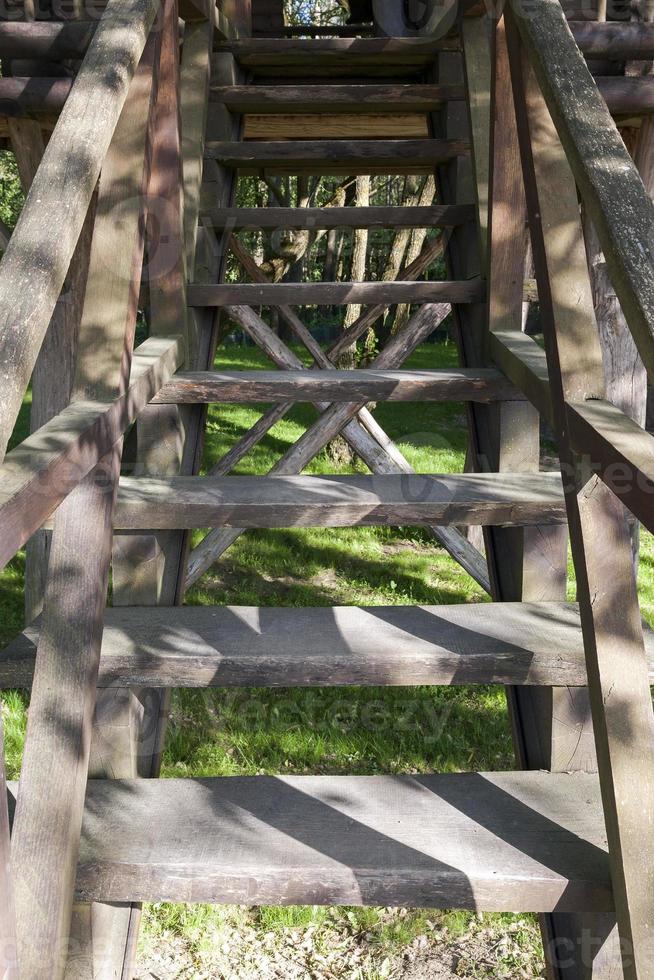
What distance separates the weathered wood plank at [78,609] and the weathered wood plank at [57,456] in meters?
0.06

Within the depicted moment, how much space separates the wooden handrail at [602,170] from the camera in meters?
1.32

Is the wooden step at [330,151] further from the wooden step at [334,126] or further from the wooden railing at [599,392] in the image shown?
the wooden railing at [599,392]

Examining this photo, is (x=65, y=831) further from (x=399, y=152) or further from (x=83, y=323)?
(x=399, y=152)

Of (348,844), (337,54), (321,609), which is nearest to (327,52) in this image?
(337,54)

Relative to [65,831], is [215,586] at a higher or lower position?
higher

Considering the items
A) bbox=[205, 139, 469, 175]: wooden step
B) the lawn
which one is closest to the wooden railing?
bbox=[205, 139, 469, 175]: wooden step

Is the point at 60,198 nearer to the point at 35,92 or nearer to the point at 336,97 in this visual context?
the point at 35,92

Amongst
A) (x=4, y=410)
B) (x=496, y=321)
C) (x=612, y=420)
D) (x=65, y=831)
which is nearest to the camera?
(x=4, y=410)

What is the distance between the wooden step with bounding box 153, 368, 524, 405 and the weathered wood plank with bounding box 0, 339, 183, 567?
0.19m

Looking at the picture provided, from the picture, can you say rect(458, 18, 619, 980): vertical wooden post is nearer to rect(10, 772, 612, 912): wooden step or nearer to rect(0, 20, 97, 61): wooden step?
rect(10, 772, 612, 912): wooden step

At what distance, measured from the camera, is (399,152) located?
3516mm

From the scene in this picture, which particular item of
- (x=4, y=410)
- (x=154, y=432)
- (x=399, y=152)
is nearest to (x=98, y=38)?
→ (x=154, y=432)

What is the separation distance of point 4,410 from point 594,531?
1020 mm

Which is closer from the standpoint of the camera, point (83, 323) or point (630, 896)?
A: point (630, 896)
